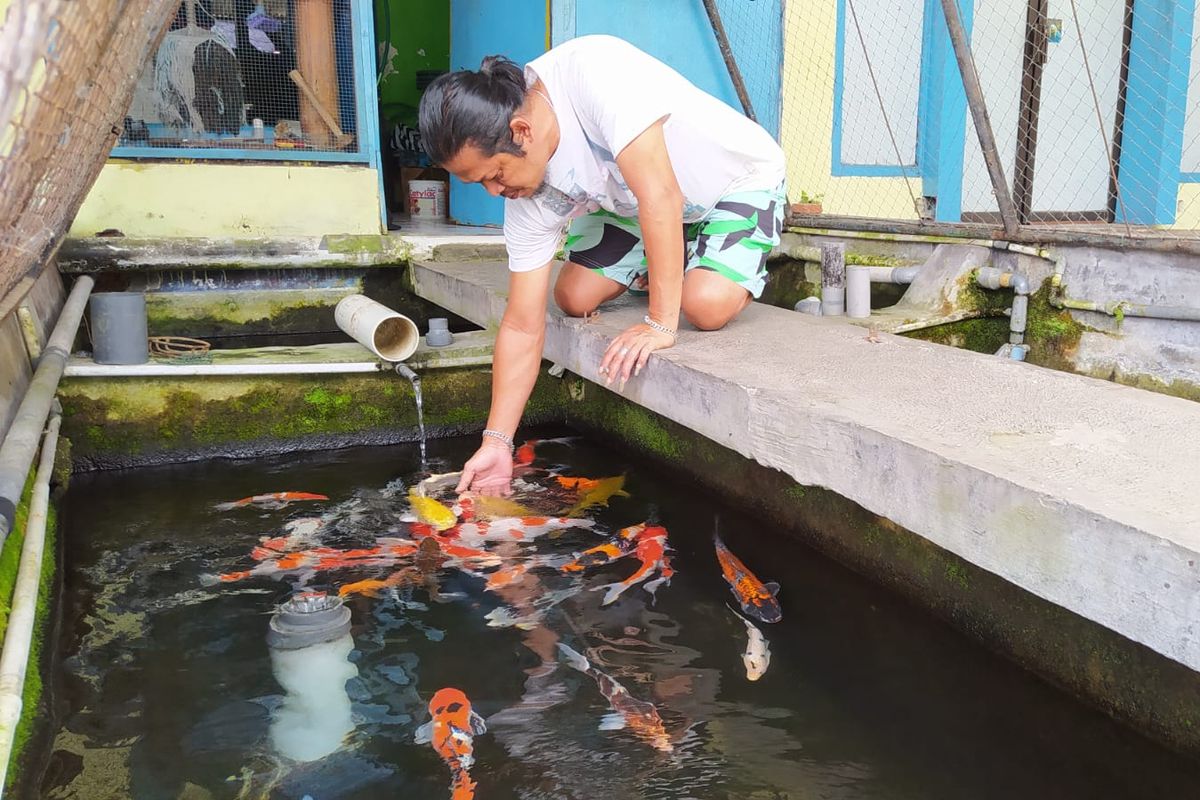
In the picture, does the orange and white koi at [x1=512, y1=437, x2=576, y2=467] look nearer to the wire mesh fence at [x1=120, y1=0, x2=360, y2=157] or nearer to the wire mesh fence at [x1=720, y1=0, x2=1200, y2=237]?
the wire mesh fence at [x1=120, y1=0, x2=360, y2=157]

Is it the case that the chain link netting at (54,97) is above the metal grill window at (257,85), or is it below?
below

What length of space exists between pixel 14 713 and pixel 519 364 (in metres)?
2.03

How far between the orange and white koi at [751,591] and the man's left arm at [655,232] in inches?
38.7

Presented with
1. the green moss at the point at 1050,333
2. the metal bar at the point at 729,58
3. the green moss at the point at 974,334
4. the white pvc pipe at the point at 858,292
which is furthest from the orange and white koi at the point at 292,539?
the metal bar at the point at 729,58

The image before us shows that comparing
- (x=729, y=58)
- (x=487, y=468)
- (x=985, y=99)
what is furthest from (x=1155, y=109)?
(x=487, y=468)

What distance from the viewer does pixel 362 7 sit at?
6906mm

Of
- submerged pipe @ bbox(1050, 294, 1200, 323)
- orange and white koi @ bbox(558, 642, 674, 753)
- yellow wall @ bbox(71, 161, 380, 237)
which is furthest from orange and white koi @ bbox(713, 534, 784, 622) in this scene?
yellow wall @ bbox(71, 161, 380, 237)

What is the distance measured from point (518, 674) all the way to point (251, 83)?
5472 mm

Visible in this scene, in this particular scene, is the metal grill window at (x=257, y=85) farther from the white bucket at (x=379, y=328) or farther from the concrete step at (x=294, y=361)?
the concrete step at (x=294, y=361)

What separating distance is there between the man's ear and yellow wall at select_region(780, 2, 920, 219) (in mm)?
5340

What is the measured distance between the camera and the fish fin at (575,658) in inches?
127

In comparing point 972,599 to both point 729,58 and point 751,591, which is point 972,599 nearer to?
point 751,591

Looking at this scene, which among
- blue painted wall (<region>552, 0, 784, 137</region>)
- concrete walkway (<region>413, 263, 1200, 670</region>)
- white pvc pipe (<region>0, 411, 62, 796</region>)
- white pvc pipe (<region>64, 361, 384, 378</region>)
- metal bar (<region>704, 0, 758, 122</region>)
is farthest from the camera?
blue painted wall (<region>552, 0, 784, 137</region>)

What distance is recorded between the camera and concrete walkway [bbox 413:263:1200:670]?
1.88 metres
